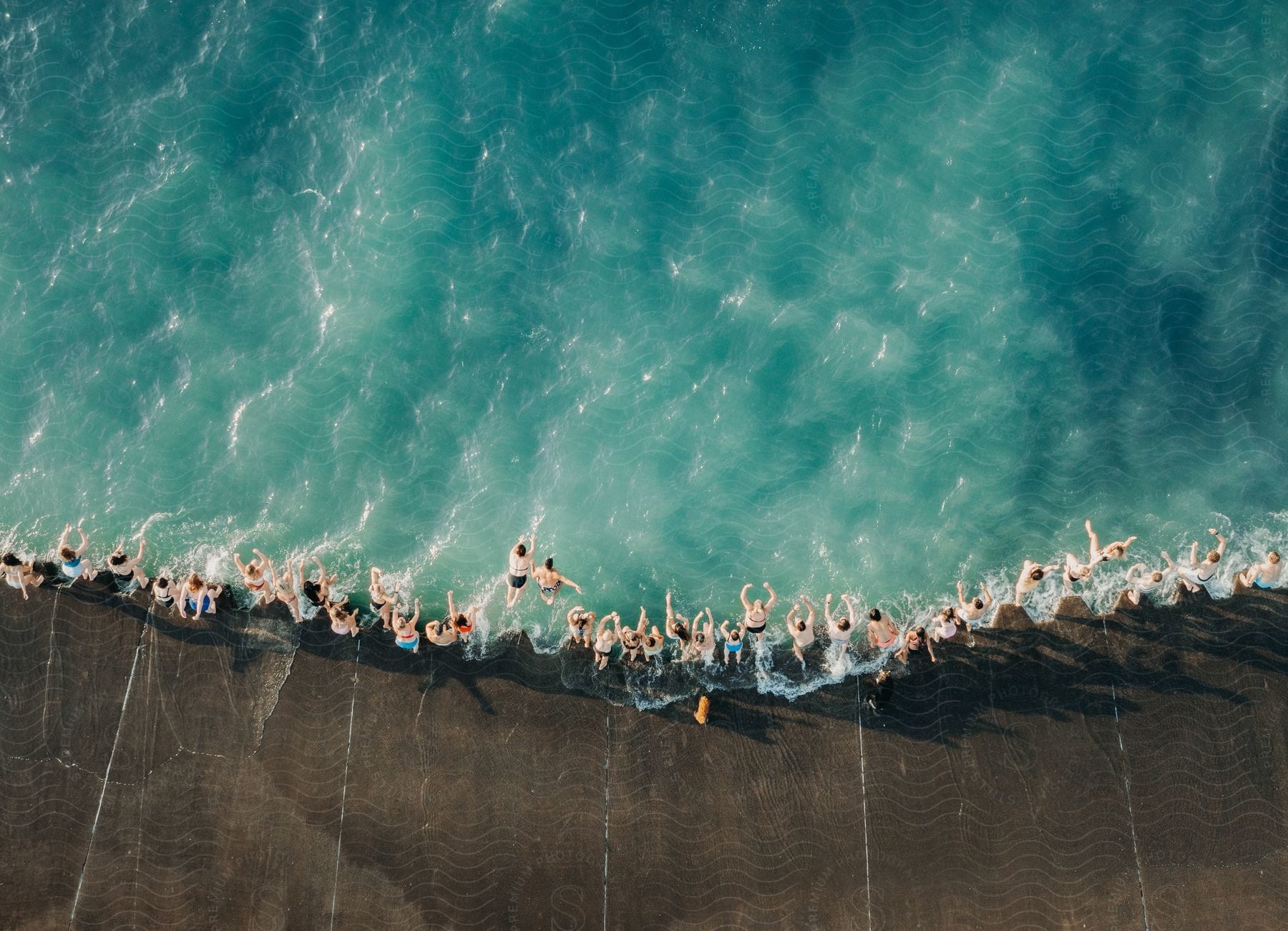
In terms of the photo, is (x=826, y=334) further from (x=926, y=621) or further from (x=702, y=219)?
(x=926, y=621)

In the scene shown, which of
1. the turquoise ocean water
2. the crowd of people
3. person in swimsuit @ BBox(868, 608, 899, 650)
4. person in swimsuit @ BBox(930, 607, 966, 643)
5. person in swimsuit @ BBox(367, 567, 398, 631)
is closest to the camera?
person in swimsuit @ BBox(868, 608, 899, 650)

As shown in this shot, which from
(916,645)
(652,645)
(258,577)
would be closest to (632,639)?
(652,645)

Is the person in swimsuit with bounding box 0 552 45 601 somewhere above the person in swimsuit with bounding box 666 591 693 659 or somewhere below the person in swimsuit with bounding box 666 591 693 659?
above

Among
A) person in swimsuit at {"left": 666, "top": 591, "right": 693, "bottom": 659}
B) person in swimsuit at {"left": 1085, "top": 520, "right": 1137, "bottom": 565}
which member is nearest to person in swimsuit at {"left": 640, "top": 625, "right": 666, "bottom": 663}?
person in swimsuit at {"left": 666, "top": 591, "right": 693, "bottom": 659}

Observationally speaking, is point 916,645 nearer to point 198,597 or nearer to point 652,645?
point 652,645

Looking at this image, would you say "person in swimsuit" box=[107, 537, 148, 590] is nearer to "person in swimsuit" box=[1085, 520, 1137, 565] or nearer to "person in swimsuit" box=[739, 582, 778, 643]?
"person in swimsuit" box=[739, 582, 778, 643]

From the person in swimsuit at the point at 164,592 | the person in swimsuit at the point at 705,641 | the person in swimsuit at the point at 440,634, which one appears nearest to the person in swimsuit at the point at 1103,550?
the person in swimsuit at the point at 705,641

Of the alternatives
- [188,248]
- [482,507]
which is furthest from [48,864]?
[188,248]
